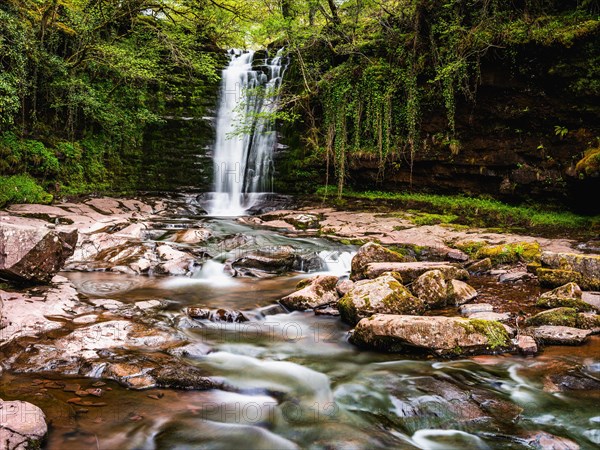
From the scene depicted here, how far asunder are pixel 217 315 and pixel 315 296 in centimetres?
141

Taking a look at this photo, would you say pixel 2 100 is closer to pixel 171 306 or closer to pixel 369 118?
pixel 171 306

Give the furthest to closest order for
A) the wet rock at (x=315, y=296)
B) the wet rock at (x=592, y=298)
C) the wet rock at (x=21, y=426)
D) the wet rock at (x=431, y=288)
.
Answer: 1. the wet rock at (x=315, y=296)
2. the wet rock at (x=431, y=288)
3. the wet rock at (x=592, y=298)
4. the wet rock at (x=21, y=426)

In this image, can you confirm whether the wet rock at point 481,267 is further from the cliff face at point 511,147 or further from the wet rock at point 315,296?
the cliff face at point 511,147

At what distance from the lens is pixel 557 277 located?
566cm

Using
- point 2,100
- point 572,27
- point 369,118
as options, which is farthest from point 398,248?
point 2,100

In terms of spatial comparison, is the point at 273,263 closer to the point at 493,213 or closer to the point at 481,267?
the point at 481,267

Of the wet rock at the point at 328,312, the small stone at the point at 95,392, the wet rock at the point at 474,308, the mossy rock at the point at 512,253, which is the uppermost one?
the mossy rock at the point at 512,253

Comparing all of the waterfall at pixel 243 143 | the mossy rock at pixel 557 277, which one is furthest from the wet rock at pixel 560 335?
the waterfall at pixel 243 143

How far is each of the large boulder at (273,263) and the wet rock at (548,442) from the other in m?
5.33

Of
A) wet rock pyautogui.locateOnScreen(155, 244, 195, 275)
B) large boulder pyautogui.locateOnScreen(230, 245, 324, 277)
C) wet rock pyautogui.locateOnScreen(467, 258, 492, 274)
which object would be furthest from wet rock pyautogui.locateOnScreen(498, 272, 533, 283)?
wet rock pyautogui.locateOnScreen(155, 244, 195, 275)

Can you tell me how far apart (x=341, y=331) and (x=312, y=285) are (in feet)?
3.85

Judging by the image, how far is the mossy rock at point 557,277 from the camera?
221 inches

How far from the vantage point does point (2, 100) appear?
28.4ft

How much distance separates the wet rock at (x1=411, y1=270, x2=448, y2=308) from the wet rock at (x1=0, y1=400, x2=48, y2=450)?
4252mm
